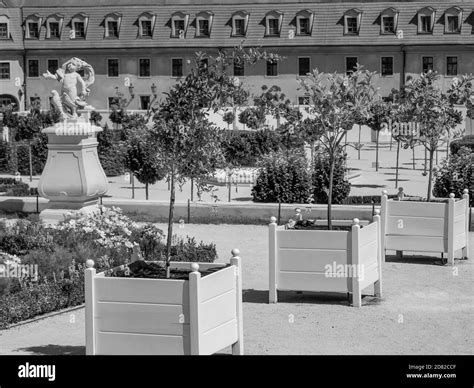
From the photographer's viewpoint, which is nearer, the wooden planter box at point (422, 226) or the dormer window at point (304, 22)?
the wooden planter box at point (422, 226)

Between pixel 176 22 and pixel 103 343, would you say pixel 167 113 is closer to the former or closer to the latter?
pixel 103 343

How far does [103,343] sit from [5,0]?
189 ft

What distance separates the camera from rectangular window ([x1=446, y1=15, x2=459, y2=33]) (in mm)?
55406

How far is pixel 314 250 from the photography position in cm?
1362

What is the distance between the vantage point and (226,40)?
57.8m

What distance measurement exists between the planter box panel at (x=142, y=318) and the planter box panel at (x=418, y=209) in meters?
7.15

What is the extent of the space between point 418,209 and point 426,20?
4106 cm

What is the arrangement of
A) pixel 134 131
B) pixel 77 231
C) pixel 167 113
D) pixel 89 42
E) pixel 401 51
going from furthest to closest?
pixel 89 42
pixel 401 51
pixel 134 131
pixel 77 231
pixel 167 113

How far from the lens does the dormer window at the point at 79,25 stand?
59.9 meters

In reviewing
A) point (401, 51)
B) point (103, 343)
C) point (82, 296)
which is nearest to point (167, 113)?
point (103, 343)

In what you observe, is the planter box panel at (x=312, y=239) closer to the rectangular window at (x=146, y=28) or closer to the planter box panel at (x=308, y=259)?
the planter box panel at (x=308, y=259)

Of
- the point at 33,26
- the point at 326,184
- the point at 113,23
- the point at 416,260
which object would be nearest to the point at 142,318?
the point at 416,260

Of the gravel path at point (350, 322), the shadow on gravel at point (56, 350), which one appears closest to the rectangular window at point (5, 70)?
the gravel path at point (350, 322)
